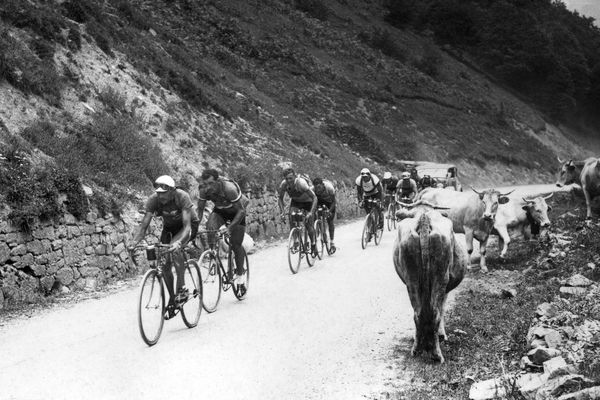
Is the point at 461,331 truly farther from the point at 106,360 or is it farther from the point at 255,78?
the point at 255,78

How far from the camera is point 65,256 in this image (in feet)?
36.8

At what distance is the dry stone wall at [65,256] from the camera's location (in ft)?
33.1

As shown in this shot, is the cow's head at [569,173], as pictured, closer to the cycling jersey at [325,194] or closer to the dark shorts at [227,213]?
the cycling jersey at [325,194]

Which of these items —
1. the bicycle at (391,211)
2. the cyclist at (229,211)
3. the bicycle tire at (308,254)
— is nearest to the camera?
the cyclist at (229,211)

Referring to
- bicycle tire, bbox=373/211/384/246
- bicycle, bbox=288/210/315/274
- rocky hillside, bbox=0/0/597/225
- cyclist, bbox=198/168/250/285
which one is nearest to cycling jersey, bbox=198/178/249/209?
cyclist, bbox=198/168/250/285

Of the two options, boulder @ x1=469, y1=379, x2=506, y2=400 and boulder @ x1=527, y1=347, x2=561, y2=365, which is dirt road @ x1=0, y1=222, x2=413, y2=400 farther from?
boulder @ x1=527, y1=347, x2=561, y2=365

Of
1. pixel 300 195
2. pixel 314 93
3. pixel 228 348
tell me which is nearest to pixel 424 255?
pixel 228 348

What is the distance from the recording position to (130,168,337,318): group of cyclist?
809cm

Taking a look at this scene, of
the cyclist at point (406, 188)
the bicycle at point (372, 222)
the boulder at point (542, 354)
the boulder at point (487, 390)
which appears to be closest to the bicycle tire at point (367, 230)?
the bicycle at point (372, 222)

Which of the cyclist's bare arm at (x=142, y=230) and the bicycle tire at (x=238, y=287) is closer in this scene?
the cyclist's bare arm at (x=142, y=230)

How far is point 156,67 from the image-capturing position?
2452 cm

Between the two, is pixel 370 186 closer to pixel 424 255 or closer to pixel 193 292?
pixel 193 292

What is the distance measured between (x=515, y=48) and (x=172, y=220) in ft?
263

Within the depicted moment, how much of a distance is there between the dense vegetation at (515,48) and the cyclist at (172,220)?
6939cm
